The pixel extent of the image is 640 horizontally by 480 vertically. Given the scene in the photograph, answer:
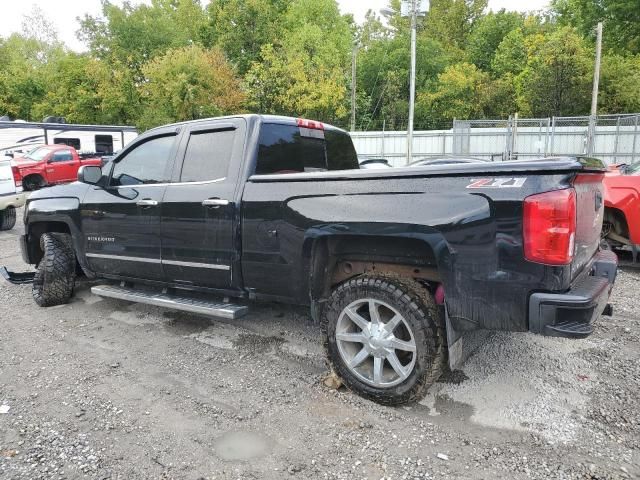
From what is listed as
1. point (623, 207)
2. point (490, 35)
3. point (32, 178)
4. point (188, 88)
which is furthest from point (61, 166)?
point (490, 35)

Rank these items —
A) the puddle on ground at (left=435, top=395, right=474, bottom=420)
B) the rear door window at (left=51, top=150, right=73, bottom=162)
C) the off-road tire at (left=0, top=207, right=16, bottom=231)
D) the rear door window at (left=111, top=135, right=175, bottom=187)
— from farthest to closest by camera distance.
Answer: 1. the rear door window at (left=51, top=150, right=73, bottom=162)
2. the off-road tire at (left=0, top=207, right=16, bottom=231)
3. the rear door window at (left=111, top=135, right=175, bottom=187)
4. the puddle on ground at (left=435, top=395, right=474, bottom=420)

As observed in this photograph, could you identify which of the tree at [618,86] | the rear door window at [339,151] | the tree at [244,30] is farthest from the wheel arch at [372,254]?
the tree at [244,30]

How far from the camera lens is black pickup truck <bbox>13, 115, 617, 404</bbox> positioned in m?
2.78

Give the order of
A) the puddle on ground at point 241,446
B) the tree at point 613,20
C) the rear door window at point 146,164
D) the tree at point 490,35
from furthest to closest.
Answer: the tree at point 490,35 → the tree at point 613,20 → the rear door window at point 146,164 → the puddle on ground at point 241,446

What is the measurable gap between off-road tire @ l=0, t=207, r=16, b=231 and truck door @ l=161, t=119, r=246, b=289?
9092 millimetres

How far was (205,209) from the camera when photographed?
161 inches

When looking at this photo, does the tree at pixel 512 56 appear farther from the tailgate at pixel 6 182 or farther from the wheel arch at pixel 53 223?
the wheel arch at pixel 53 223

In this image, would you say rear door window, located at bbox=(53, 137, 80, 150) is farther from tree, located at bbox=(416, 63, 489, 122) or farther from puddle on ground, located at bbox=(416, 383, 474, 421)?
tree, located at bbox=(416, 63, 489, 122)

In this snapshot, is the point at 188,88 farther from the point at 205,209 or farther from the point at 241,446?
the point at 241,446

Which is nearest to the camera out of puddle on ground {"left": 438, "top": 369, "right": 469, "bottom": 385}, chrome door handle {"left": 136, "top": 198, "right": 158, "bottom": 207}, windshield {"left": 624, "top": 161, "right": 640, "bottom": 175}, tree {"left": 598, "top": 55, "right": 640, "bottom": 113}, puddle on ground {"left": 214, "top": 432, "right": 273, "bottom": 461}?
puddle on ground {"left": 214, "top": 432, "right": 273, "bottom": 461}

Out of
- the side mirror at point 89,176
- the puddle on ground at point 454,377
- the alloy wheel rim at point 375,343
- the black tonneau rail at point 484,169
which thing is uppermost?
the black tonneau rail at point 484,169

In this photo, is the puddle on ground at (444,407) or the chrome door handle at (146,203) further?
the chrome door handle at (146,203)

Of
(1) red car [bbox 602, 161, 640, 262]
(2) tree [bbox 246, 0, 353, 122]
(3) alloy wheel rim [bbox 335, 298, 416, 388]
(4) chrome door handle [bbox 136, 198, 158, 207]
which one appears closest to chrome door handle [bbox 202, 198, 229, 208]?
(4) chrome door handle [bbox 136, 198, 158, 207]

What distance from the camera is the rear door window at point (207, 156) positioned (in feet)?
13.7
